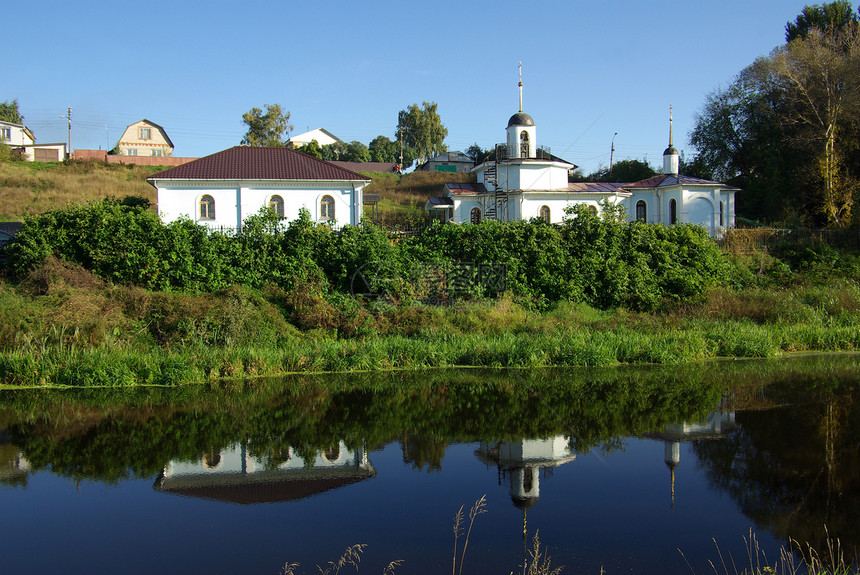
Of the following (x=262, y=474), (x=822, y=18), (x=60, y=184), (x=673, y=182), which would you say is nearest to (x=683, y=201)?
(x=673, y=182)

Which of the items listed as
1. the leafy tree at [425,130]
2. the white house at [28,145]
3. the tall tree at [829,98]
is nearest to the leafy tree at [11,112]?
the white house at [28,145]

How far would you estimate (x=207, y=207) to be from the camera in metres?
→ 30.4

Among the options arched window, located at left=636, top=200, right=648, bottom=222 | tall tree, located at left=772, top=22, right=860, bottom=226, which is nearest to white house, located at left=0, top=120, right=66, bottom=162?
arched window, located at left=636, top=200, right=648, bottom=222

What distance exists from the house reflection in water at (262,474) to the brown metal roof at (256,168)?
22377 millimetres

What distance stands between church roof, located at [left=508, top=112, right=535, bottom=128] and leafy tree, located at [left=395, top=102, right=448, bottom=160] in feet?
137

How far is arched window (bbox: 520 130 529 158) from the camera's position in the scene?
38.5 meters

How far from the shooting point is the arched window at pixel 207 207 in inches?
1195

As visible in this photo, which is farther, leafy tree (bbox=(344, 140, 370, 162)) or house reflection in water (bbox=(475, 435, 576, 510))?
leafy tree (bbox=(344, 140, 370, 162))

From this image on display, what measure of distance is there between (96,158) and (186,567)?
190ft

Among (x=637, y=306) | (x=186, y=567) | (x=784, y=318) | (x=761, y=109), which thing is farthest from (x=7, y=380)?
(x=761, y=109)

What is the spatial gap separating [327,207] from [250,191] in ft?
12.0

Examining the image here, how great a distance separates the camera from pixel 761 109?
137 ft

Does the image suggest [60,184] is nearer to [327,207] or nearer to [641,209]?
[327,207]

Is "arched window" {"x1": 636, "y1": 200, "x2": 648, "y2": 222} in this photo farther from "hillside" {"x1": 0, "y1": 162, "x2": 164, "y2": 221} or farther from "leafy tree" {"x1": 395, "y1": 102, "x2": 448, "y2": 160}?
"leafy tree" {"x1": 395, "y1": 102, "x2": 448, "y2": 160}
